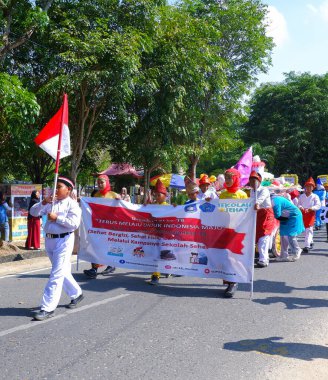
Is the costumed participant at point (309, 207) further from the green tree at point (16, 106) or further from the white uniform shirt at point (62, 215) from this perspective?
the white uniform shirt at point (62, 215)

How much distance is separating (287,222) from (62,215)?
669cm

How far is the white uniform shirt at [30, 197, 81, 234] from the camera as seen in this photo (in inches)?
231

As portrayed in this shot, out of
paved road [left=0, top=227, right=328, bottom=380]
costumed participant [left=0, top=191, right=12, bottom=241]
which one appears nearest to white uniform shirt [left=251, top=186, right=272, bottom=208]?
paved road [left=0, top=227, right=328, bottom=380]

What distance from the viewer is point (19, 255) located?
1141 cm

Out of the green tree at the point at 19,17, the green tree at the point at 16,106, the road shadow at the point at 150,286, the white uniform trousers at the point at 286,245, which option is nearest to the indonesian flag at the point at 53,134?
the road shadow at the point at 150,286

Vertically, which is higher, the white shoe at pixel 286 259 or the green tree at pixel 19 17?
the green tree at pixel 19 17

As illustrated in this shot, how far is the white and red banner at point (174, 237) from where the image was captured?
7355 mm

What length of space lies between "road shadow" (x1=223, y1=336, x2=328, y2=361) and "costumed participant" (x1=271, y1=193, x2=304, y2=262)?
5.99 m

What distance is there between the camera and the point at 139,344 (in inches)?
198

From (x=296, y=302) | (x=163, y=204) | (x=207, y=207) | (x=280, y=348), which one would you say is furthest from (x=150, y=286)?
(x=280, y=348)

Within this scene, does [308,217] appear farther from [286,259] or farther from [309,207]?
[286,259]

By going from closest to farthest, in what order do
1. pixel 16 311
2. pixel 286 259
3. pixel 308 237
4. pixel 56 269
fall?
pixel 56 269 < pixel 16 311 < pixel 286 259 < pixel 308 237

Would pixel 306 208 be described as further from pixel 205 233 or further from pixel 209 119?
pixel 209 119

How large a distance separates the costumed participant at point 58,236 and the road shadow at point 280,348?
2.20 metres
